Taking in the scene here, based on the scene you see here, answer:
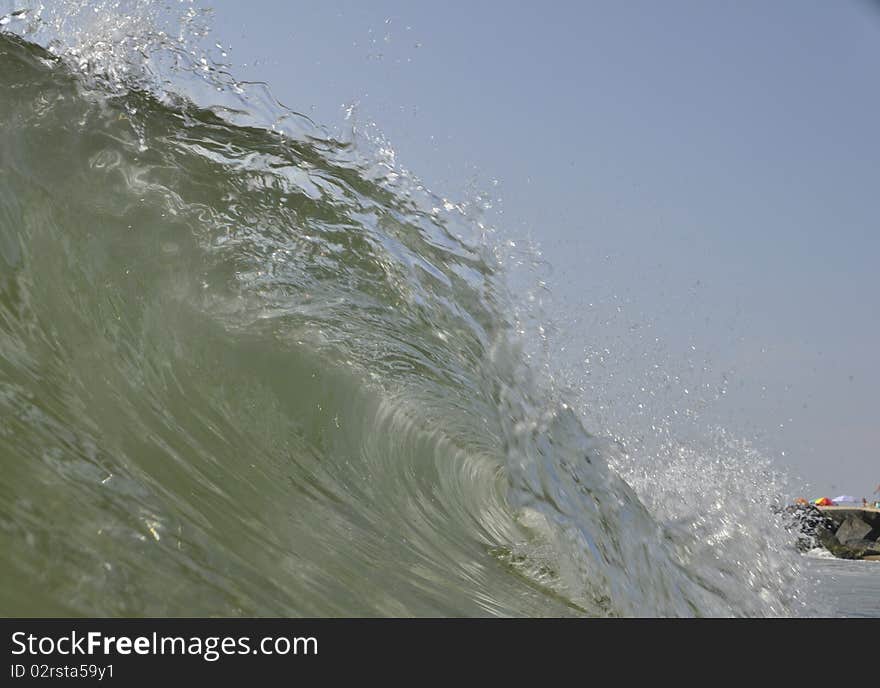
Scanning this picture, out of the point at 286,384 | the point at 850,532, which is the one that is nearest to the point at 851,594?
the point at 286,384

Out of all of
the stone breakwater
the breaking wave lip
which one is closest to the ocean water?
the breaking wave lip

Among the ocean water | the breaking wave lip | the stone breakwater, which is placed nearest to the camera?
the breaking wave lip

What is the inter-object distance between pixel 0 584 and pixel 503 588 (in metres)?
1.94

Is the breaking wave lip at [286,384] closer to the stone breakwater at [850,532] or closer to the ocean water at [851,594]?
the ocean water at [851,594]

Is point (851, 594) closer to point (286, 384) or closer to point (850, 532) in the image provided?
point (286, 384)

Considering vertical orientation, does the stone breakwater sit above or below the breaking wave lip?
above

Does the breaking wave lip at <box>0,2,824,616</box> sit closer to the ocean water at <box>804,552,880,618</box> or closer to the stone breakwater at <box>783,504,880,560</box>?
the ocean water at <box>804,552,880,618</box>

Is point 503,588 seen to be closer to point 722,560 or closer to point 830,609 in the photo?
point 722,560

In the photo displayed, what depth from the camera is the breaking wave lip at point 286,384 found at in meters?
2.05

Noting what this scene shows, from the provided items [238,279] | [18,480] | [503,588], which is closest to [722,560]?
[503,588]

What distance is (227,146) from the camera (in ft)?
12.4

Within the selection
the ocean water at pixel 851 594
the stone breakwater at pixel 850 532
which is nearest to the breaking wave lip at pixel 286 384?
the ocean water at pixel 851 594

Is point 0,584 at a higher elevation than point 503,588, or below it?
below

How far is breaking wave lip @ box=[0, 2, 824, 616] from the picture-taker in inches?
80.9
